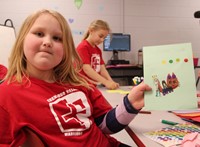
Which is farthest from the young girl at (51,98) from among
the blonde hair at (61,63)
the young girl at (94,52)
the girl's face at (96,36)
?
the girl's face at (96,36)

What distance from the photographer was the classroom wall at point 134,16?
3771mm

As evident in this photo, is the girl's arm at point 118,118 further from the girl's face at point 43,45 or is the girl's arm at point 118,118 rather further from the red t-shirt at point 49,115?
the girl's face at point 43,45

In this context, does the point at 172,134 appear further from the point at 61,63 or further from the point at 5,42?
the point at 5,42

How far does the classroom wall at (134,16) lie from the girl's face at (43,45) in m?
3.07

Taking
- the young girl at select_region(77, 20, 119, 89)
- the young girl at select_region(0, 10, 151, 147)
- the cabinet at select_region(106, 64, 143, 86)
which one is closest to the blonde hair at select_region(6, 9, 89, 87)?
the young girl at select_region(0, 10, 151, 147)

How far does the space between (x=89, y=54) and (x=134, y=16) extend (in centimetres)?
Answer: 237

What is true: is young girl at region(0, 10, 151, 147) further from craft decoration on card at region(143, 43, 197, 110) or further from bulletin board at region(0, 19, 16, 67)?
bulletin board at region(0, 19, 16, 67)

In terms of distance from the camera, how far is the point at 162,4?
164 inches

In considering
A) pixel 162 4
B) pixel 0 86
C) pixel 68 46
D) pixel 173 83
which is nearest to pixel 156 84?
pixel 173 83

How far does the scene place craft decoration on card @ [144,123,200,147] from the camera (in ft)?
2.41

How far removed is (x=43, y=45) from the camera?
781 mm

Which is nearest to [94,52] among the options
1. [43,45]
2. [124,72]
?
[43,45]

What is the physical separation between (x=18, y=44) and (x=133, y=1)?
352cm

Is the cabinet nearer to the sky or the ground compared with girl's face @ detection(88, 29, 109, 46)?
nearer to the ground
